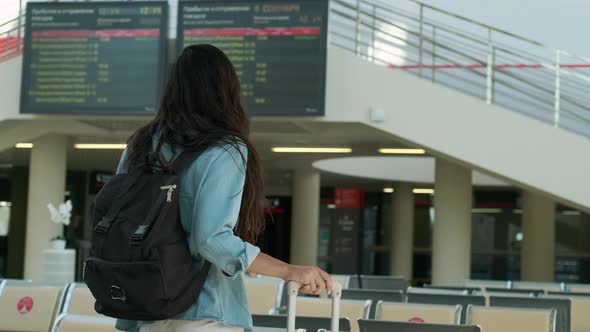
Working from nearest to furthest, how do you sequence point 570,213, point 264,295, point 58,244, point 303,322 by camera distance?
point 303,322, point 264,295, point 58,244, point 570,213

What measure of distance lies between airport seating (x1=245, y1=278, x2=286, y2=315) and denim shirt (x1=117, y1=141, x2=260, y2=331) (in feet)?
13.8

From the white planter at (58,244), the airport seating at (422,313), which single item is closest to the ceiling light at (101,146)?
the white planter at (58,244)

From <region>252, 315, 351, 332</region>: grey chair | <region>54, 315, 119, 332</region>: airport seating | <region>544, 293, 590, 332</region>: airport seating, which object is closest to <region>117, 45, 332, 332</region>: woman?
<region>54, 315, 119, 332</region>: airport seating

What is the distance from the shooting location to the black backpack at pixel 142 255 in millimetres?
2178

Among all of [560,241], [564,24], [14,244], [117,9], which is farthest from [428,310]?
[560,241]

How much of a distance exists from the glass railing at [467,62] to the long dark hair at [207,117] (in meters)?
10.6

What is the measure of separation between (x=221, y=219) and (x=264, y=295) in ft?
14.6

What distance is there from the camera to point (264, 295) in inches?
261

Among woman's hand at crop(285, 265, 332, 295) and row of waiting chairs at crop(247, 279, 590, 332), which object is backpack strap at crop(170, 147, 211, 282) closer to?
woman's hand at crop(285, 265, 332, 295)

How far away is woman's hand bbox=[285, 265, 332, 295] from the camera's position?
7.59 feet

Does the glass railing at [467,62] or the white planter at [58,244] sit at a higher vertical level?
the glass railing at [467,62]

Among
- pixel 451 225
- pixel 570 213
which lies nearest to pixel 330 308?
pixel 451 225

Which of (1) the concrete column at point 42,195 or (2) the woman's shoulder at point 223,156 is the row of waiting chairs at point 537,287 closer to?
(1) the concrete column at point 42,195

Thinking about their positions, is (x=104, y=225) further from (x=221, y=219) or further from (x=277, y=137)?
(x=277, y=137)
